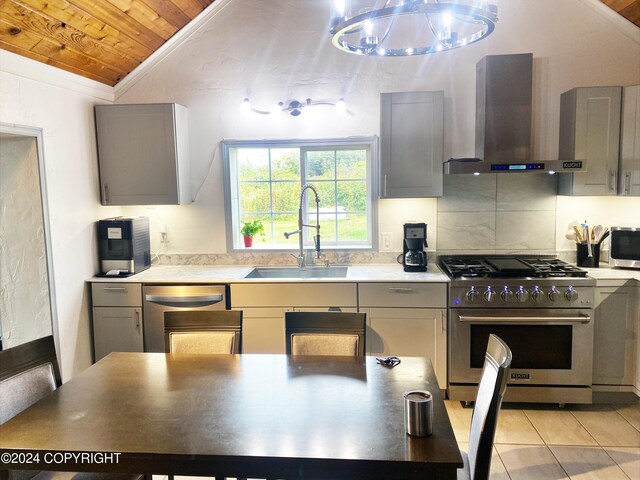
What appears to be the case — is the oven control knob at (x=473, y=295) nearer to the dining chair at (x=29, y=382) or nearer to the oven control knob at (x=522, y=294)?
the oven control knob at (x=522, y=294)

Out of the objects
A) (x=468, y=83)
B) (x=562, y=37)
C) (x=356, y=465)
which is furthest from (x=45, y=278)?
(x=562, y=37)

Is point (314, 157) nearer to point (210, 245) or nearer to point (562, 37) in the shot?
point (210, 245)

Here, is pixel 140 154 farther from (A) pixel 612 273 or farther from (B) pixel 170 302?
(A) pixel 612 273

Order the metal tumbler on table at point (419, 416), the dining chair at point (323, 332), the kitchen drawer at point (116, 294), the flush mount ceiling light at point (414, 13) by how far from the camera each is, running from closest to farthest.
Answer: the flush mount ceiling light at point (414, 13)
the metal tumbler on table at point (419, 416)
the dining chair at point (323, 332)
the kitchen drawer at point (116, 294)

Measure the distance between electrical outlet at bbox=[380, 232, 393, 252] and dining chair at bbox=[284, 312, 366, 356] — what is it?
1.63 meters

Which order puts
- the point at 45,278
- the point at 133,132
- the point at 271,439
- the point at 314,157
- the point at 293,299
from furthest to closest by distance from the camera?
the point at 314,157
the point at 133,132
the point at 293,299
the point at 45,278
the point at 271,439

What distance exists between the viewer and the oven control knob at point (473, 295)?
11.2 feet

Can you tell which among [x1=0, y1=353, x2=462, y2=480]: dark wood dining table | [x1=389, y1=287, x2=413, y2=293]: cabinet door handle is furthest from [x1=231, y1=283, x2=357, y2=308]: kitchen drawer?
[x1=0, y1=353, x2=462, y2=480]: dark wood dining table

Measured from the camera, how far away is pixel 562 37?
379cm

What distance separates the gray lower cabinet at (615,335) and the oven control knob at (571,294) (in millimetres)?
190

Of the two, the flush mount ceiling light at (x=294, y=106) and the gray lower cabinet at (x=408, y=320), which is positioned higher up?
the flush mount ceiling light at (x=294, y=106)

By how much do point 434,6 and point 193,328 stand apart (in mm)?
1948

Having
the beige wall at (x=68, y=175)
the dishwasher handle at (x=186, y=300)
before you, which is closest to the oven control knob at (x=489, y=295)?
the dishwasher handle at (x=186, y=300)

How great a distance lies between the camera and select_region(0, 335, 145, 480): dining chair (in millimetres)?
1975
